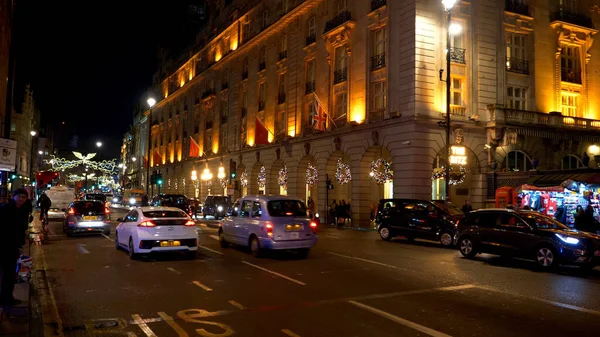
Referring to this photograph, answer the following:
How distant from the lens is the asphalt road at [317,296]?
725 cm

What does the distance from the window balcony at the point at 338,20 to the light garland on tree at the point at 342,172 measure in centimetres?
947

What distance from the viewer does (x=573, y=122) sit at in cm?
3155

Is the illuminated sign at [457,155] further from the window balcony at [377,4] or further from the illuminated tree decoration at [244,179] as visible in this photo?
the illuminated tree decoration at [244,179]

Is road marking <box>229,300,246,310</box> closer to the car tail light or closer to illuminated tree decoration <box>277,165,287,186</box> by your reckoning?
the car tail light

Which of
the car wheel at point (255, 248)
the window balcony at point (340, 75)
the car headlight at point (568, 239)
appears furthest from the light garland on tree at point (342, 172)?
the car headlight at point (568, 239)

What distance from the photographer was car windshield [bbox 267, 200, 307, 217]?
15.0 m

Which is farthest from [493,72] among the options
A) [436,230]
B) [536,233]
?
[536,233]

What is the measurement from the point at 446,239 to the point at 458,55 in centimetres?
1457

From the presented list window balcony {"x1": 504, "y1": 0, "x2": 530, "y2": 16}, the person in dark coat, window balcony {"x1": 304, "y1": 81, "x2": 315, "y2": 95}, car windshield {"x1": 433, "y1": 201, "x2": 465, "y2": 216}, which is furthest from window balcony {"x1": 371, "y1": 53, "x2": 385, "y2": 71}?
the person in dark coat

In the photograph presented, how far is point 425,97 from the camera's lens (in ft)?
92.3

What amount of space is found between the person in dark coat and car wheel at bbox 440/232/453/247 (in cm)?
1575

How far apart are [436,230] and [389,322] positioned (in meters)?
13.3

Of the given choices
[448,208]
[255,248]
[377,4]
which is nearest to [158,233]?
[255,248]

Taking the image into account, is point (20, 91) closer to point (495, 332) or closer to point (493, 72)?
point (493, 72)
